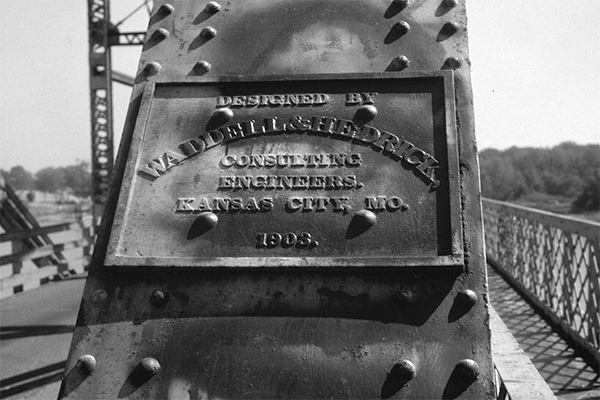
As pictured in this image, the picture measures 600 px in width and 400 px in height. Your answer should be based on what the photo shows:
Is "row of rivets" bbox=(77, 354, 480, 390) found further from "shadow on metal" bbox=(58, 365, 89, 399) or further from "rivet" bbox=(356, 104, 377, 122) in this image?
"rivet" bbox=(356, 104, 377, 122)

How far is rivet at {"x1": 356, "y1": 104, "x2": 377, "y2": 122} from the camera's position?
7.02 ft

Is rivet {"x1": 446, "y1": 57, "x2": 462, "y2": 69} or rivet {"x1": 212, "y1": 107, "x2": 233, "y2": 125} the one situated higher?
rivet {"x1": 446, "y1": 57, "x2": 462, "y2": 69}

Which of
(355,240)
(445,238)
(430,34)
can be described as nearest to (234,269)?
(355,240)

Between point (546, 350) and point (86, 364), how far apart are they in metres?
4.23

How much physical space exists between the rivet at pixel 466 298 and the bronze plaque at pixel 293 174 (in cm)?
12

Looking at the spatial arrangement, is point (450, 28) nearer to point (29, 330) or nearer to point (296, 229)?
point (296, 229)

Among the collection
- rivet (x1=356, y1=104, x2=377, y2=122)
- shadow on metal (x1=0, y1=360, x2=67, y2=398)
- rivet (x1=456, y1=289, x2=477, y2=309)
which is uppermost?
rivet (x1=356, y1=104, x2=377, y2=122)

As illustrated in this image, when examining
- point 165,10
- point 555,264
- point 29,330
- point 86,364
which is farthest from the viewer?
point 555,264

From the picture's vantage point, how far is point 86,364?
5.67 feet

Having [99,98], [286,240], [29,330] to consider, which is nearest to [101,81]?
[99,98]

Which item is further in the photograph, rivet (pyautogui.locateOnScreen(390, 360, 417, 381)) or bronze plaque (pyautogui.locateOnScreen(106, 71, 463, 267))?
bronze plaque (pyautogui.locateOnScreen(106, 71, 463, 267))

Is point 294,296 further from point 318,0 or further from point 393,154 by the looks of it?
point 318,0

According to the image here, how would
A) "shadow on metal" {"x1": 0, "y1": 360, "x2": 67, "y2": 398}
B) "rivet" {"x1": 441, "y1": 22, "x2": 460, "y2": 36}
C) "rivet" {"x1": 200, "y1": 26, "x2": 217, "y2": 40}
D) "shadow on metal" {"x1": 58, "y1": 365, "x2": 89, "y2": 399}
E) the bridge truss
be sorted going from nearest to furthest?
1. "shadow on metal" {"x1": 58, "y1": 365, "x2": 89, "y2": 399}
2. "rivet" {"x1": 441, "y1": 22, "x2": 460, "y2": 36}
3. "rivet" {"x1": 200, "y1": 26, "x2": 217, "y2": 40}
4. "shadow on metal" {"x1": 0, "y1": 360, "x2": 67, "y2": 398}
5. the bridge truss

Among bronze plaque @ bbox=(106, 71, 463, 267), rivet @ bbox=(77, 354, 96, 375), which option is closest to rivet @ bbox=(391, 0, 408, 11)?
bronze plaque @ bbox=(106, 71, 463, 267)
